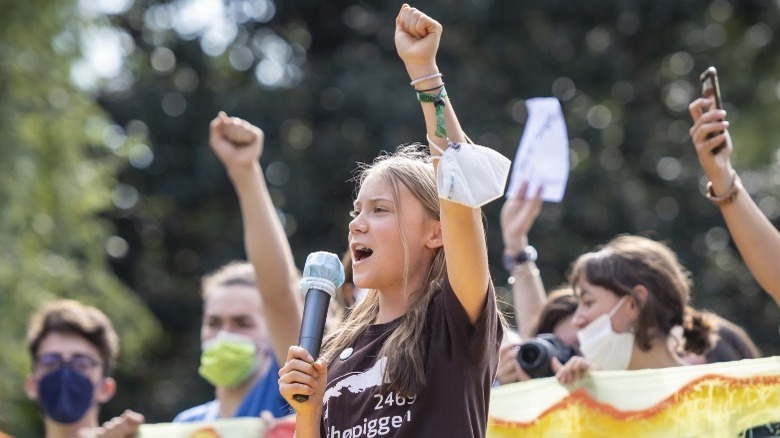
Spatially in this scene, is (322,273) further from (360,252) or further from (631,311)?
(631,311)

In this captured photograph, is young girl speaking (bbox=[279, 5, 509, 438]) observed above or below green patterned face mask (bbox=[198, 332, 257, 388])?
below

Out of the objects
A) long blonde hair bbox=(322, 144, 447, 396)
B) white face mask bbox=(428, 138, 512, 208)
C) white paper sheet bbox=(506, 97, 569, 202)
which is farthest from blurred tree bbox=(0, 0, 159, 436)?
white face mask bbox=(428, 138, 512, 208)

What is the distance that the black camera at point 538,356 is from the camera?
5.64 metres

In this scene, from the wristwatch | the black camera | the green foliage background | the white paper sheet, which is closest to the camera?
the black camera

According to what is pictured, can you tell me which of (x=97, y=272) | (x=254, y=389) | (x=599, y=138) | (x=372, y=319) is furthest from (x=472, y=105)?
(x=372, y=319)

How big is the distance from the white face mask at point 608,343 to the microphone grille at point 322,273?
2.22m

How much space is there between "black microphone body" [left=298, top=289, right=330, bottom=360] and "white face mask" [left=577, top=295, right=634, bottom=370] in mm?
2278

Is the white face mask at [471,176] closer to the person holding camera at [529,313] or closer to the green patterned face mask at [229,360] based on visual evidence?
the person holding camera at [529,313]

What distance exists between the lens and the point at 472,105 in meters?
19.2

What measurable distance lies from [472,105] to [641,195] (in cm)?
252

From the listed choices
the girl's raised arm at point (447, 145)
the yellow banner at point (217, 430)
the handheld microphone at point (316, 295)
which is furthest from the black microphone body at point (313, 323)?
the yellow banner at point (217, 430)

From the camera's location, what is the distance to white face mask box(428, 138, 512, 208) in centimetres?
367

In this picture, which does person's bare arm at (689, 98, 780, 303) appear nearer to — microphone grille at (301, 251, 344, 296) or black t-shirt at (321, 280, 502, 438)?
black t-shirt at (321, 280, 502, 438)

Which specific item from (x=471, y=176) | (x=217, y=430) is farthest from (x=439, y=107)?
(x=217, y=430)
